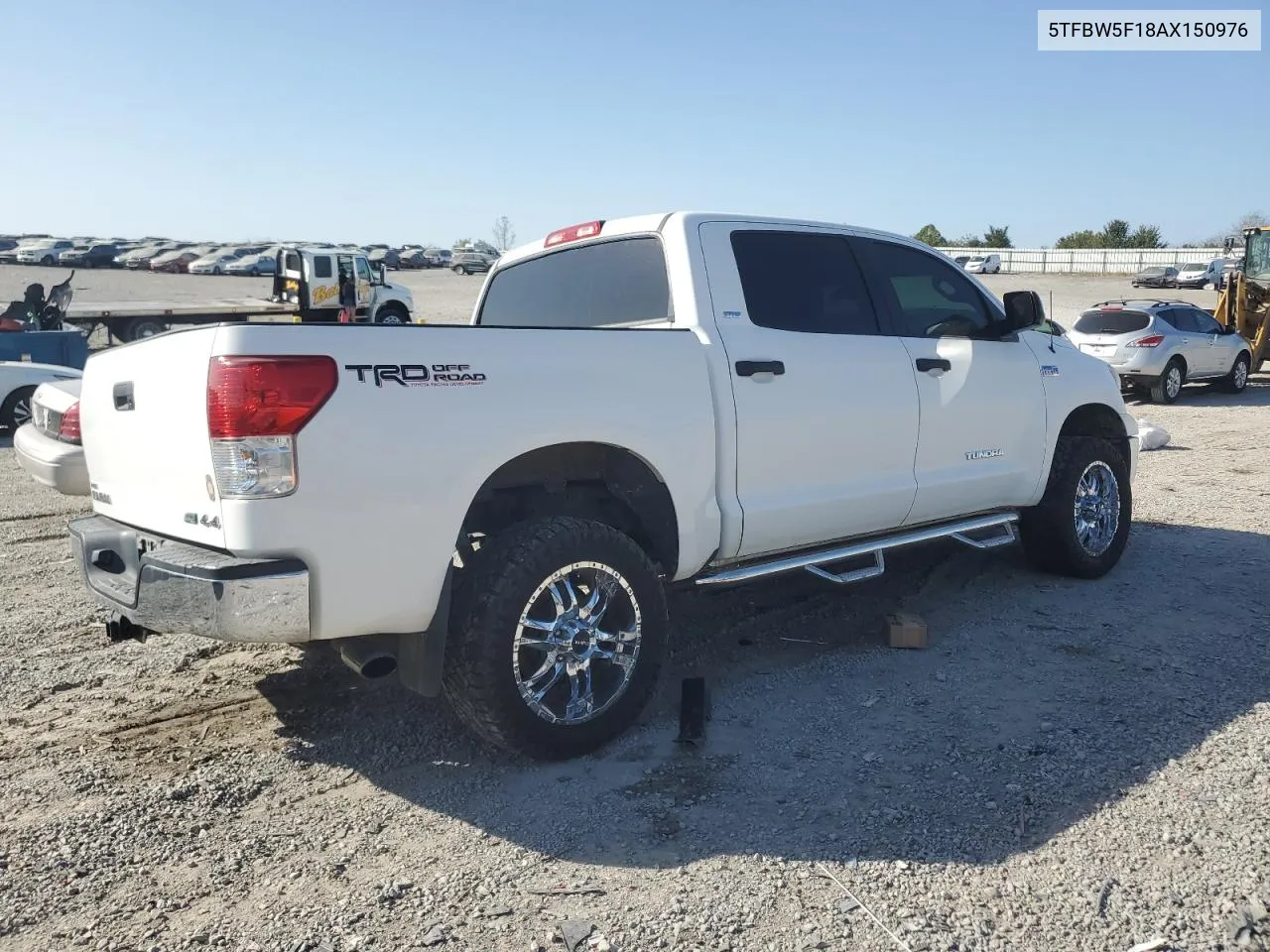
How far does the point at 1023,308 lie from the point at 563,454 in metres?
2.75

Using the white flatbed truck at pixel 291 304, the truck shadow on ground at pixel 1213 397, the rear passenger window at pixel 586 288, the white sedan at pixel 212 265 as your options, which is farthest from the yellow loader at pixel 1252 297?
the white sedan at pixel 212 265

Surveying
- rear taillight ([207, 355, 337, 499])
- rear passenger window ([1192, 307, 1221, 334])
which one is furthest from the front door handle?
rear passenger window ([1192, 307, 1221, 334])

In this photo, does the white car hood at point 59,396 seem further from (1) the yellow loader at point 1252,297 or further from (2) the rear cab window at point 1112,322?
(1) the yellow loader at point 1252,297

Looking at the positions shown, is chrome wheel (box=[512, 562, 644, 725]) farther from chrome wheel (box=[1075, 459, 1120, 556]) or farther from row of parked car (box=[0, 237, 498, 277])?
row of parked car (box=[0, 237, 498, 277])

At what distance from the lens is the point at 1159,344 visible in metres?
16.2

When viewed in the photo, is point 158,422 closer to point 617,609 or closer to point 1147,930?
point 617,609

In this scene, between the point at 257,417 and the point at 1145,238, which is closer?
the point at 257,417

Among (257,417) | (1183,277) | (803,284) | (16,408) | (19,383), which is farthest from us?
(1183,277)

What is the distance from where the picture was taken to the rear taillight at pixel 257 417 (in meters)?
3.12

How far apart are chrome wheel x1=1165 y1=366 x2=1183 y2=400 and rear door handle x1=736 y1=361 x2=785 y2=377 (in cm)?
1424

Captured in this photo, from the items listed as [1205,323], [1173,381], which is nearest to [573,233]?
[1173,381]

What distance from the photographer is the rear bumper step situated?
124 inches

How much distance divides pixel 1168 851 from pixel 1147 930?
0.45m

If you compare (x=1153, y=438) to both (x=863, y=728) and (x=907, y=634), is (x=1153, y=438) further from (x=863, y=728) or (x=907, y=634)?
(x=863, y=728)
